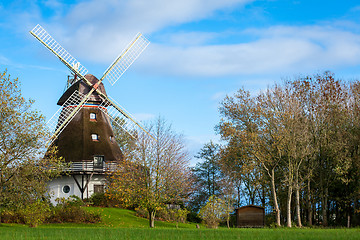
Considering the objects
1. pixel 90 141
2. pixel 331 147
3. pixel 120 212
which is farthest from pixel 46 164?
pixel 331 147

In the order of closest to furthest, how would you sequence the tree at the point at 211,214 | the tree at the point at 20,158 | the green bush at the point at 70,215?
the tree at the point at 20,158 < the green bush at the point at 70,215 < the tree at the point at 211,214

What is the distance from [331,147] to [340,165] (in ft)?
6.99

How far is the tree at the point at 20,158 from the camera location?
82.7 feet

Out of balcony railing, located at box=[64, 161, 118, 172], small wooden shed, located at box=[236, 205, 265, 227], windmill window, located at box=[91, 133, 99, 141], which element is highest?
windmill window, located at box=[91, 133, 99, 141]

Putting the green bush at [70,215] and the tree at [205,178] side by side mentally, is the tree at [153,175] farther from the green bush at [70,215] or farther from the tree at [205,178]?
the tree at [205,178]

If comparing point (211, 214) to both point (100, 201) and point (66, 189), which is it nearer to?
point (100, 201)

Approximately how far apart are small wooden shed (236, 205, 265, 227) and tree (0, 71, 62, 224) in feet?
61.3

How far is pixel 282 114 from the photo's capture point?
37156mm

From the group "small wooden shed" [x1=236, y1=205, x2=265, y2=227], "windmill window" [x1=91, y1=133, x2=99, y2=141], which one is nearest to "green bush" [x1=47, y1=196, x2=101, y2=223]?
"small wooden shed" [x1=236, y1=205, x2=265, y2=227]

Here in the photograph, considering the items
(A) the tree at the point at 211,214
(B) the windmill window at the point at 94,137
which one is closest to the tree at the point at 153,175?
(A) the tree at the point at 211,214

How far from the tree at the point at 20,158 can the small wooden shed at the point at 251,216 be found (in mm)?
18685

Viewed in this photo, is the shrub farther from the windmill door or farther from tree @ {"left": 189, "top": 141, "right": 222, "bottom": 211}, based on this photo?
tree @ {"left": 189, "top": 141, "right": 222, "bottom": 211}

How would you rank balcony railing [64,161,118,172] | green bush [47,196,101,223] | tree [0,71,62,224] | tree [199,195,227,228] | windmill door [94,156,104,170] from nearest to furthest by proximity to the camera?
1. tree [0,71,62,224]
2. green bush [47,196,101,223]
3. tree [199,195,227,228]
4. balcony railing [64,161,118,172]
5. windmill door [94,156,104,170]

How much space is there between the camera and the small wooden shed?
3862 centimetres
